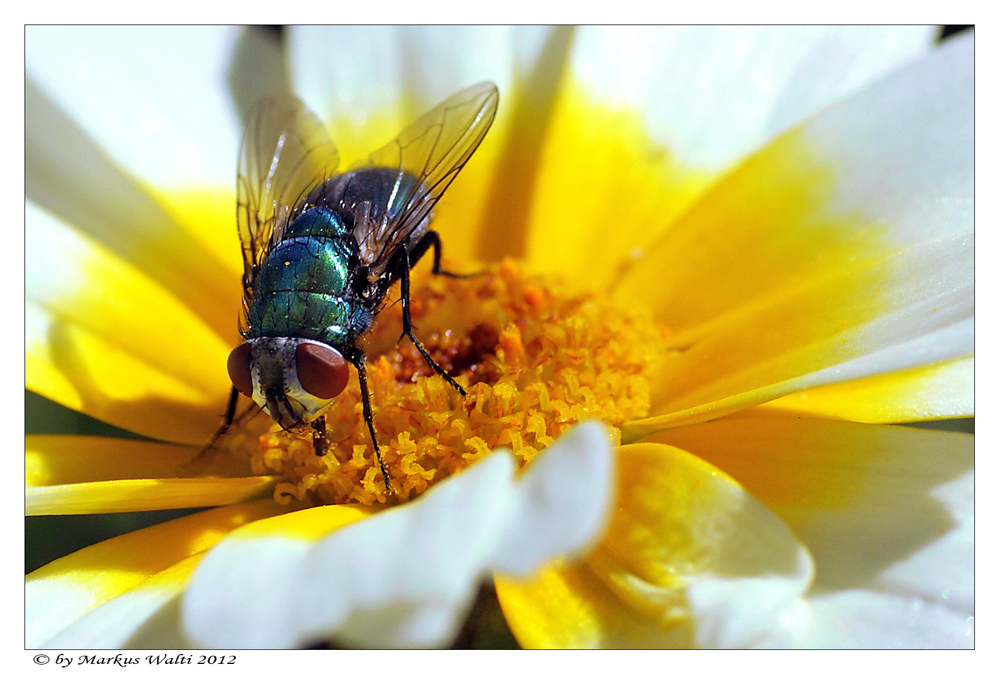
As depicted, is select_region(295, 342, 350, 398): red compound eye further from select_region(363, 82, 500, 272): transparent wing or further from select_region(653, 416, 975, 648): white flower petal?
select_region(653, 416, 975, 648): white flower petal

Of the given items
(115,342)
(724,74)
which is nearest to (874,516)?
(724,74)

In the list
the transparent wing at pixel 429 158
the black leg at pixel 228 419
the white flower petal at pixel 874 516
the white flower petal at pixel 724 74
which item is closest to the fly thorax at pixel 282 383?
the black leg at pixel 228 419

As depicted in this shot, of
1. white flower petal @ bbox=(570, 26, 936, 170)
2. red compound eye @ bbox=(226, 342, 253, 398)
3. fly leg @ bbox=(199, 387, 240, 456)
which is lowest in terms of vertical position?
fly leg @ bbox=(199, 387, 240, 456)

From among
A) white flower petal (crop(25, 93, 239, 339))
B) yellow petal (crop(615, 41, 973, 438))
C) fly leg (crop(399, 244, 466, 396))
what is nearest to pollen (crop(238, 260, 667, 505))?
fly leg (crop(399, 244, 466, 396))

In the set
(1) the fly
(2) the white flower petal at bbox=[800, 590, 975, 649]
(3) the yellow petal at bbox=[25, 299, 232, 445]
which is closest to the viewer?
(2) the white flower petal at bbox=[800, 590, 975, 649]
